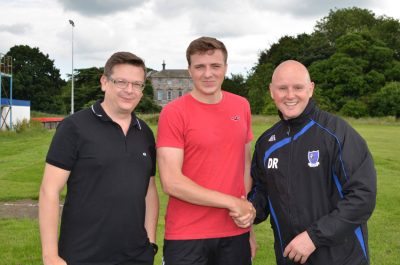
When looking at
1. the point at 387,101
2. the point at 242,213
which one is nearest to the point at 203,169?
the point at 242,213

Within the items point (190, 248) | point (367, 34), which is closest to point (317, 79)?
point (367, 34)

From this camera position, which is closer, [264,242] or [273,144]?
[273,144]

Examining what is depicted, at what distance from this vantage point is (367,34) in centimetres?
6912

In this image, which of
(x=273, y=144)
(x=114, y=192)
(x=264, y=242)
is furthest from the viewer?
(x=264, y=242)

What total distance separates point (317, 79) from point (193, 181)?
66593mm

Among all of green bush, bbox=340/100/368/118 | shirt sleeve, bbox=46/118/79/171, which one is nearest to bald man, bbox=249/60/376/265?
shirt sleeve, bbox=46/118/79/171

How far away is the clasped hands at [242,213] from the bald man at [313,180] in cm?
18

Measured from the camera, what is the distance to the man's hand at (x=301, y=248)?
3.55 meters

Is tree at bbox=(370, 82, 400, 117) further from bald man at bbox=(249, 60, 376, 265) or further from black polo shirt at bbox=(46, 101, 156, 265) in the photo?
black polo shirt at bbox=(46, 101, 156, 265)

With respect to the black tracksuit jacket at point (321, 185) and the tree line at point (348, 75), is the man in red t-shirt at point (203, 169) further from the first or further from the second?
the tree line at point (348, 75)

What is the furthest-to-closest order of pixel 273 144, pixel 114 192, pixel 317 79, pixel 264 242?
pixel 317 79, pixel 264 242, pixel 273 144, pixel 114 192

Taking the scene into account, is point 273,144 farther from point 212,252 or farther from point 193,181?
point 212,252

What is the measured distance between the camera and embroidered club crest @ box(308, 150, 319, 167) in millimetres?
3602

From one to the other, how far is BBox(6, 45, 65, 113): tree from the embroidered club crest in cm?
8526
